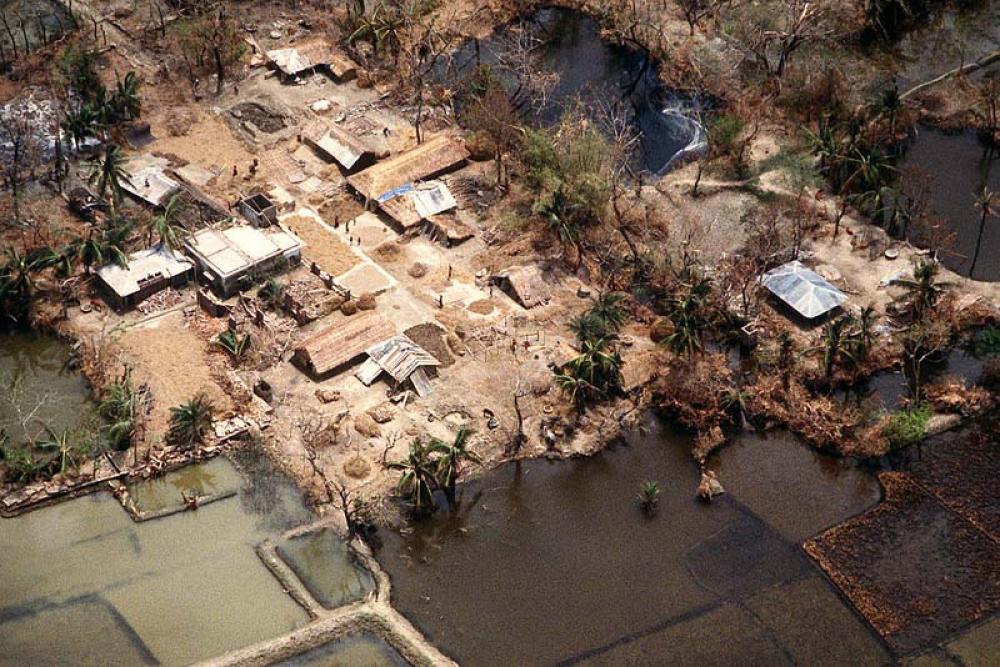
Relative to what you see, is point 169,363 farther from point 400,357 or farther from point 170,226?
point 400,357

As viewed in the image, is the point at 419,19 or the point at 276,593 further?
the point at 419,19

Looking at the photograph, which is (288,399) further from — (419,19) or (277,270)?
(419,19)

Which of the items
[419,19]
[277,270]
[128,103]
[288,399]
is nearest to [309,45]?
[419,19]

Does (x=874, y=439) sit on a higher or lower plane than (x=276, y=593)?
higher

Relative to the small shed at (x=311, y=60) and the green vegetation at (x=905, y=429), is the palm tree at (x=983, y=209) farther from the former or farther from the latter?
the small shed at (x=311, y=60)

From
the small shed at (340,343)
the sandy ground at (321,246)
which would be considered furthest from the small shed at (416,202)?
the small shed at (340,343)

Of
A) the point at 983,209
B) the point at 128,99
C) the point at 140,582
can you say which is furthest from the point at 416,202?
the point at 983,209
